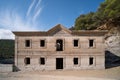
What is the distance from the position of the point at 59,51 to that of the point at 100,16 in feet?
67.2

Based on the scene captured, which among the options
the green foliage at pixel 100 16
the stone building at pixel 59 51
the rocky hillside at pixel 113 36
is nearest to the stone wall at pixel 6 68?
the stone building at pixel 59 51

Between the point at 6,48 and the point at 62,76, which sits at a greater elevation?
the point at 6,48

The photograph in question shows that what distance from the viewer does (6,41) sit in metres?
69.5

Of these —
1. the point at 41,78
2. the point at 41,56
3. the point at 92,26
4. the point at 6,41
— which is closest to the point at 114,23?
the point at 92,26

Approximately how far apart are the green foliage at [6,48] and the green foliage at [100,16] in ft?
69.4

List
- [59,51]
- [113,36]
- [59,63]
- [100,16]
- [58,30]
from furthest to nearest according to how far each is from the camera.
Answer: [100,16] < [113,36] < [59,63] < [58,30] < [59,51]

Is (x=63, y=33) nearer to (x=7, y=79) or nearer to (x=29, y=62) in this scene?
(x=29, y=62)

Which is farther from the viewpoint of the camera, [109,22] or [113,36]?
[109,22]

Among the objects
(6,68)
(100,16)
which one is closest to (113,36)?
(100,16)

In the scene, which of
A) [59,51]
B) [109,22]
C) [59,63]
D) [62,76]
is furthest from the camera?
[109,22]

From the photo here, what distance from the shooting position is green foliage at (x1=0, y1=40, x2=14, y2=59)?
2670 inches

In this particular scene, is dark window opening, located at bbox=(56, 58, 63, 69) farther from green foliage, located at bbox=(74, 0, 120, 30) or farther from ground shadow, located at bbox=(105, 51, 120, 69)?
green foliage, located at bbox=(74, 0, 120, 30)

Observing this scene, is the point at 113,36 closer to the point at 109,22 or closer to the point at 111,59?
the point at 109,22

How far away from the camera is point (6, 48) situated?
6894cm
